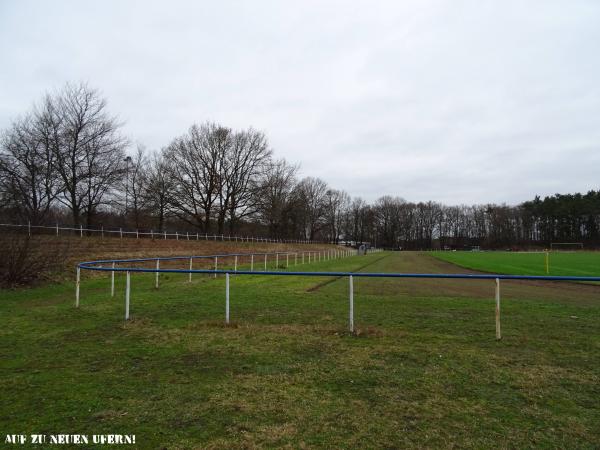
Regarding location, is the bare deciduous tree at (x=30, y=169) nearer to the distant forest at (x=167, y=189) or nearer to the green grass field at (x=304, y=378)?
the distant forest at (x=167, y=189)

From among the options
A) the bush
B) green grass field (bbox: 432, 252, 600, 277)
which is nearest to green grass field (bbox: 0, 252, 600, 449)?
the bush

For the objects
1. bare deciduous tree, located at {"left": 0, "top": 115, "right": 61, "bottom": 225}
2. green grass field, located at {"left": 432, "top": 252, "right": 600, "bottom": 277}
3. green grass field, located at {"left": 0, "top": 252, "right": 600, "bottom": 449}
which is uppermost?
bare deciduous tree, located at {"left": 0, "top": 115, "right": 61, "bottom": 225}

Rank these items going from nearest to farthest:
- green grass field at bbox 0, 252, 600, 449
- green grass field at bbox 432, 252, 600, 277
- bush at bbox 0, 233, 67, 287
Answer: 1. green grass field at bbox 0, 252, 600, 449
2. bush at bbox 0, 233, 67, 287
3. green grass field at bbox 432, 252, 600, 277

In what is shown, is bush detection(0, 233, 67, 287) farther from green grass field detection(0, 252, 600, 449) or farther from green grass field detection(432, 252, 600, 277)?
green grass field detection(432, 252, 600, 277)

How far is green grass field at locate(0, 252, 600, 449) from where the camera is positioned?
3447mm

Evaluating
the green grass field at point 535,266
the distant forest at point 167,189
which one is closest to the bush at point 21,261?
the distant forest at point 167,189

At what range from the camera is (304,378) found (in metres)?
4.79

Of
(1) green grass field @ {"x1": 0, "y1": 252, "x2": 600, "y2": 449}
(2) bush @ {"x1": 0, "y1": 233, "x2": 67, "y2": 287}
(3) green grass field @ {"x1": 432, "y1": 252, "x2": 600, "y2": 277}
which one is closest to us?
(1) green grass field @ {"x1": 0, "y1": 252, "x2": 600, "y2": 449}

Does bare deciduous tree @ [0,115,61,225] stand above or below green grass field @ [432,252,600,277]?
above

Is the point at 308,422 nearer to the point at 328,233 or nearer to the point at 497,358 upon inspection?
the point at 497,358

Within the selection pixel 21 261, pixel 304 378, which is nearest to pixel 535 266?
pixel 304 378

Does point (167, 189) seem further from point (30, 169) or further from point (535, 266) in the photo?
point (535, 266)

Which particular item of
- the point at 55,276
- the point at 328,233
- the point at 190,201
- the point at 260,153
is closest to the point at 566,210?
the point at 328,233

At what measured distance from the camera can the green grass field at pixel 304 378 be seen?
3.45 m
